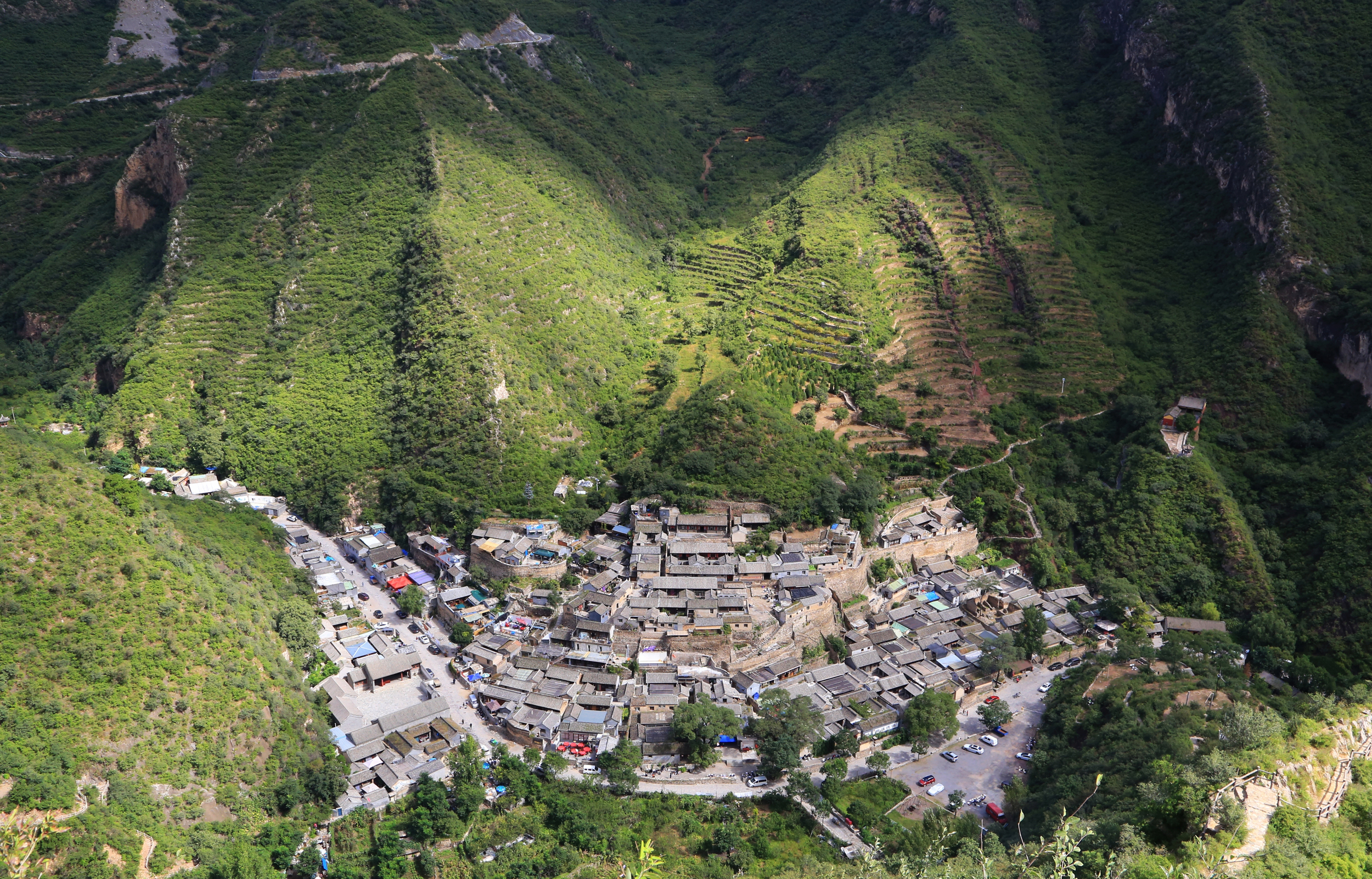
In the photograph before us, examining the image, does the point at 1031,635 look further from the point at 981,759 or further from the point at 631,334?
the point at 631,334

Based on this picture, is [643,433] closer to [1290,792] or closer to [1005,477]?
[1005,477]

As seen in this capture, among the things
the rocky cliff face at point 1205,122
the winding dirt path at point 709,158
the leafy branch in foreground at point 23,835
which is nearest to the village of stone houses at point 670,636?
the leafy branch in foreground at point 23,835

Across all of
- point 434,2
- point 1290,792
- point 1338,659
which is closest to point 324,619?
point 1290,792

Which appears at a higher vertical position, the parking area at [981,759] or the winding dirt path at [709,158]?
the winding dirt path at [709,158]

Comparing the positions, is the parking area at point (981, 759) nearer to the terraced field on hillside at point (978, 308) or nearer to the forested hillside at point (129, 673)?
the terraced field on hillside at point (978, 308)

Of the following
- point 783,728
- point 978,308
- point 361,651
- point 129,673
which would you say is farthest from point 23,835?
point 978,308

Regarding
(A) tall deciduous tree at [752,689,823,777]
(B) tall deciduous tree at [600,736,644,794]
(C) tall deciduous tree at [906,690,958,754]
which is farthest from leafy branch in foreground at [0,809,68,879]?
(C) tall deciduous tree at [906,690,958,754]
